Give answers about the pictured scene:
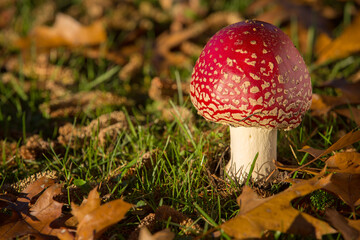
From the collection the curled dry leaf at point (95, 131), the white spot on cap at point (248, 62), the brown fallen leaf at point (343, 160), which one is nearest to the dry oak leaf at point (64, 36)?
the curled dry leaf at point (95, 131)

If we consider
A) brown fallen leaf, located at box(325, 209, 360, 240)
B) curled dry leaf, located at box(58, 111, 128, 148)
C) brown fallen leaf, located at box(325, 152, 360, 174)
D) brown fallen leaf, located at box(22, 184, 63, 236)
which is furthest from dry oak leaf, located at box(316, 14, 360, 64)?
brown fallen leaf, located at box(22, 184, 63, 236)

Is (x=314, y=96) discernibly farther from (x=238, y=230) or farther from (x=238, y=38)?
(x=238, y=230)

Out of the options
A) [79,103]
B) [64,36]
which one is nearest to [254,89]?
[79,103]

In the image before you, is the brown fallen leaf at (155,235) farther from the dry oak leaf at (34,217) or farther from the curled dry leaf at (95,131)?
the curled dry leaf at (95,131)

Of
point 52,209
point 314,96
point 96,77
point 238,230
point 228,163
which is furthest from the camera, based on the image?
point 96,77

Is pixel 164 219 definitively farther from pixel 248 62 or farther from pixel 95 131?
pixel 95 131

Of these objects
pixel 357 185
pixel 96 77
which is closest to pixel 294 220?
pixel 357 185

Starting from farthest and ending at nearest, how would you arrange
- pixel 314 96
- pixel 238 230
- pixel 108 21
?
1. pixel 108 21
2. pixel 314 96
3. pixel 238 230
